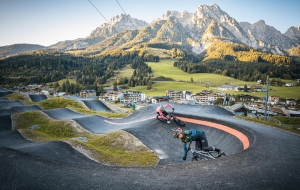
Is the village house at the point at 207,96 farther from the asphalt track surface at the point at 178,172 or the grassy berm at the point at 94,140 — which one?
the asphalt track surface at the point at 178,172

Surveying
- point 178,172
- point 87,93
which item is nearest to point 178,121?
point 178,172

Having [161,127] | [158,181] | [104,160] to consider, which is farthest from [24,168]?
[161,127]

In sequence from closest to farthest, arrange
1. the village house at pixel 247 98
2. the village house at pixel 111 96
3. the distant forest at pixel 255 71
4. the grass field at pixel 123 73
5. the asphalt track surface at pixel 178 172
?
the asphalt track surface at pixel 178 172 < the village house at pixel 247 98 < the village house at pixel 111 96 < the distant forest at pixel 255 71 < the grass field at pixel 123 73

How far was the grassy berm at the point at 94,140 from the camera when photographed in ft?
51.3

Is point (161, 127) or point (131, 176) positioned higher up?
point (131, 176)

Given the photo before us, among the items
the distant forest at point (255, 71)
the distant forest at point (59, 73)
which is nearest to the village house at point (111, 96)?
the distant forest at point (59, 73)

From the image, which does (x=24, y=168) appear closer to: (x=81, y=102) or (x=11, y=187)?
(x=11, y=187)

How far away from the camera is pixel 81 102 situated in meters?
45.1

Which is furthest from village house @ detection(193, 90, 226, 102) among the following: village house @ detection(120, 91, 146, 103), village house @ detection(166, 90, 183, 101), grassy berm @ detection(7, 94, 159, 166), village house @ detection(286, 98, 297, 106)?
grassy berm @ detection(7, 94, 159, 166)

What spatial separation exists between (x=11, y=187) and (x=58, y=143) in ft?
30.8

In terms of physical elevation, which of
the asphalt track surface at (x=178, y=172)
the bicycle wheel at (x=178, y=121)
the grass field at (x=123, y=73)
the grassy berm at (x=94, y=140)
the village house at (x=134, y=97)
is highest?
the grass field at (x=123, y=73)

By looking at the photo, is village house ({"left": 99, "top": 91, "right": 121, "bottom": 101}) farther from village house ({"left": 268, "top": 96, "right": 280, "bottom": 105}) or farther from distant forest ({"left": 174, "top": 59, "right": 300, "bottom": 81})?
distant forest ({"left": 174, "top": 59, "right": 300, "bottom": 81})

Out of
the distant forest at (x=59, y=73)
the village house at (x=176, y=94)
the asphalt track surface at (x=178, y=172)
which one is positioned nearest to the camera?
the asphalt track surface at (x=178, y=172)

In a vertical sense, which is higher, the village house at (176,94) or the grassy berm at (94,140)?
the grassy berm at (94,140)
